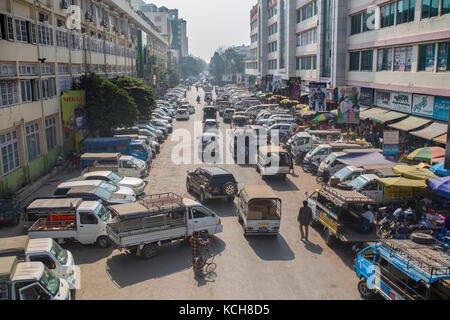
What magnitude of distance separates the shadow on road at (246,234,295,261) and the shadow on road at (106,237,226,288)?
1154mm

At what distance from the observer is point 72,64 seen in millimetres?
31766

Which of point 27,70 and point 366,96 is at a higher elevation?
point 27,70

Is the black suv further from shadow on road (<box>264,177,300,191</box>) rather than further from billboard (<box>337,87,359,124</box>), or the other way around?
billboard (<box>337,87,359,124</box>)

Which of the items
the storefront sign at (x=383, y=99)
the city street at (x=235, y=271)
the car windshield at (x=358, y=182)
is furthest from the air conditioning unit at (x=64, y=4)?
the storefront sign at (x=383, y=99)

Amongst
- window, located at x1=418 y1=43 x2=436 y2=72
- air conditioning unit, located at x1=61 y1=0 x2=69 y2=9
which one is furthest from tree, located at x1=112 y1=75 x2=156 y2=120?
window, located at x1=418 y1=43 x2=436 y2=72

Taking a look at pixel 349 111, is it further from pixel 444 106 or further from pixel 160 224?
pixel 160 224

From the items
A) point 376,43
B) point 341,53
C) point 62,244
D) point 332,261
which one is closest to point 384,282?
point 332,261

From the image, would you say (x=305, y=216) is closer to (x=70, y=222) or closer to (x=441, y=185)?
(x=441, y=185)

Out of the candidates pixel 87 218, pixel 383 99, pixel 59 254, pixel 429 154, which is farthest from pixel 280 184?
pixel 383 99

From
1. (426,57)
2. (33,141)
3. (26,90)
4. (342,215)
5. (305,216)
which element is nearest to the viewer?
(305,216)

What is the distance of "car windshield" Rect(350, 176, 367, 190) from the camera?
18.0 meters

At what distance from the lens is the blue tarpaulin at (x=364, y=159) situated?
20.5 meters

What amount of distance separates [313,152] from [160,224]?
14373 millimetres

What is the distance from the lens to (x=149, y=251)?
13234 millimetres
